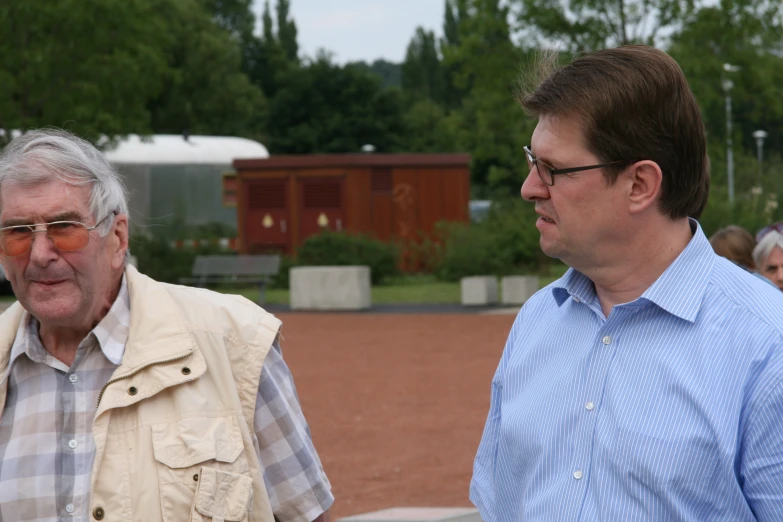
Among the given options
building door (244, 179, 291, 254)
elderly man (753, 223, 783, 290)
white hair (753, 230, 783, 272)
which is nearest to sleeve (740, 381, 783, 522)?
elderly man (753, 223, 783, 290)

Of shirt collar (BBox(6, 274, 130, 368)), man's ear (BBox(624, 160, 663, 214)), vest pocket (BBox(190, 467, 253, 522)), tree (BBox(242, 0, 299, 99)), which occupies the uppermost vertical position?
tree (BBox(242, 0, 299, 99))

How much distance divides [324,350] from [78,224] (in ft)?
46.2

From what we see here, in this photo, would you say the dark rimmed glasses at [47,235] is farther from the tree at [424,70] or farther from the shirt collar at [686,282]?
the tree at [424,70]

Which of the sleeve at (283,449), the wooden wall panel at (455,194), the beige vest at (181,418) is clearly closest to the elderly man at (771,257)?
the sleeve at (283,449)

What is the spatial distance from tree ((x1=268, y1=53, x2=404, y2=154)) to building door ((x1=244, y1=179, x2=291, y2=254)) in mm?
35994

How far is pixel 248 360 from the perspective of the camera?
330 cm

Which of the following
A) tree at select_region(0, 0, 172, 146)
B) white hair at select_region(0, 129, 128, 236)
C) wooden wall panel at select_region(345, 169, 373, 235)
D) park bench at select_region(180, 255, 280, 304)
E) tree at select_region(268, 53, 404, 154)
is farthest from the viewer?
tree at select_region(268, 53, 404, 154)

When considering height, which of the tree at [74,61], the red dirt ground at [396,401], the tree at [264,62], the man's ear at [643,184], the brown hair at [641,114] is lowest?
the red dirt ground at [396,401]

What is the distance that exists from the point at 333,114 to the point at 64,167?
67638 millimetres

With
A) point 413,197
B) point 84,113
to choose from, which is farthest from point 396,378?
point 413,197

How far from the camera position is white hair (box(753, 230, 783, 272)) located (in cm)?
714

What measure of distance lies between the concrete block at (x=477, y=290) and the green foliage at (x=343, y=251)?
5368 mm

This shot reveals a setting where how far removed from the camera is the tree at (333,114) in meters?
70.2

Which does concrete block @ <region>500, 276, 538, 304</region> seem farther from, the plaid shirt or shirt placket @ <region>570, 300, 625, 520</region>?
shirt placket @ <region>570, 300, 625, 520</region>
